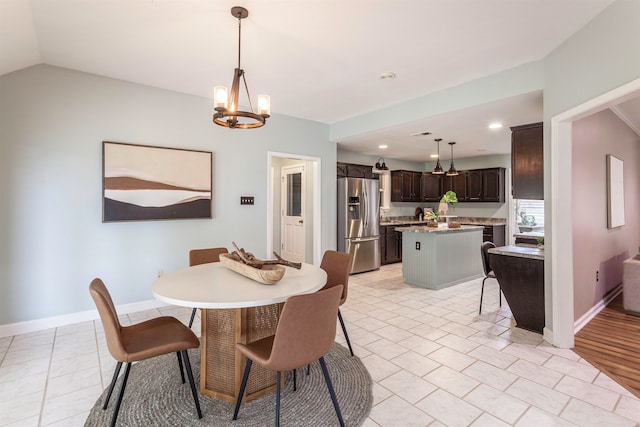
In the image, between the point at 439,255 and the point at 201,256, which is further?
the point at 439,255

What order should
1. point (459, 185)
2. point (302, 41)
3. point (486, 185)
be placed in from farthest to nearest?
point (459, 185) → point (486, 185) → point (302, 41)

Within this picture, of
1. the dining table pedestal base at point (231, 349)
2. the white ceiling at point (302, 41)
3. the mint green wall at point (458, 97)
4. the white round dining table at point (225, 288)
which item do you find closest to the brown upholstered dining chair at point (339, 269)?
the white round dining table at point (225, 288)

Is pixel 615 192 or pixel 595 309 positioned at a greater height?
pixel 615 192

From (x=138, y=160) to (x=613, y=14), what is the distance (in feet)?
14.4

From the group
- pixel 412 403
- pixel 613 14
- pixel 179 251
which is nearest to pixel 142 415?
pixel 412 403

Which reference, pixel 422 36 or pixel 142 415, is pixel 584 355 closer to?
pixel 422 36

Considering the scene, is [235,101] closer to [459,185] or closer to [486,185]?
[486,185]

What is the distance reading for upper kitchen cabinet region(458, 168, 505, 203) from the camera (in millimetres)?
7281

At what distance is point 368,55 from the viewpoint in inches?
116

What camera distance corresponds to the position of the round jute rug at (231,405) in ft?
6.15

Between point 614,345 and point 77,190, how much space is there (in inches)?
216

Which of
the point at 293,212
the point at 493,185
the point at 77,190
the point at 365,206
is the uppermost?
the point at 493,185

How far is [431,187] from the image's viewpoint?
27.3 feet

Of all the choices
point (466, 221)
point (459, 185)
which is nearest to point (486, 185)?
point (459, 185)
